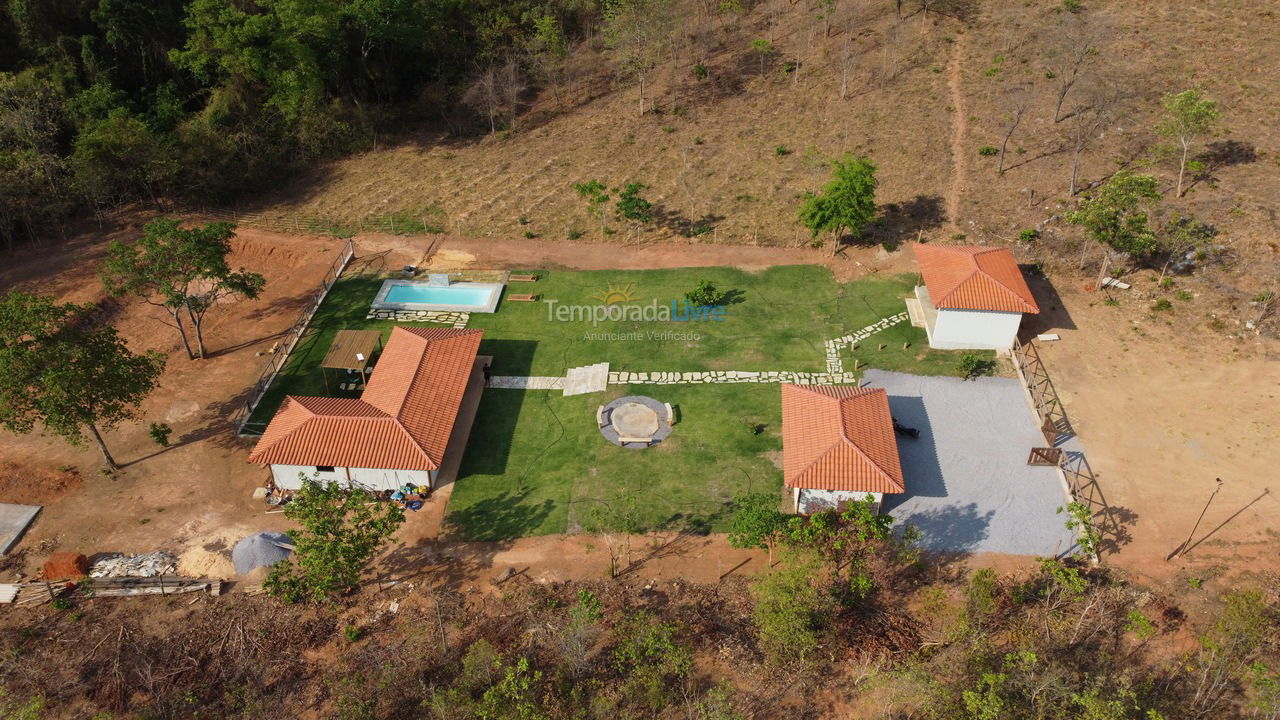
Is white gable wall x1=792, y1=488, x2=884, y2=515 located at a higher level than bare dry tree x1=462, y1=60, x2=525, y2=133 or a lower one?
lower

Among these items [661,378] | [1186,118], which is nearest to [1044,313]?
[1186,118]

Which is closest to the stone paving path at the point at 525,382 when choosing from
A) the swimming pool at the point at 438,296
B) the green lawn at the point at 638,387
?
the green lawn at the point at 638,387

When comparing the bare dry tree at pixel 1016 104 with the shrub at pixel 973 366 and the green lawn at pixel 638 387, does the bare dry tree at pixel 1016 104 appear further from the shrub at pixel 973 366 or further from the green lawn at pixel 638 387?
the shrub at pixel 973 366

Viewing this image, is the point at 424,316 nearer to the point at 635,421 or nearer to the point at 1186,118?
the point at 635,421

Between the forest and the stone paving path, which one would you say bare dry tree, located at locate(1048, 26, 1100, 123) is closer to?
the forest

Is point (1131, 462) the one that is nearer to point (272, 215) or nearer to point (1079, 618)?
point (1079, 618)

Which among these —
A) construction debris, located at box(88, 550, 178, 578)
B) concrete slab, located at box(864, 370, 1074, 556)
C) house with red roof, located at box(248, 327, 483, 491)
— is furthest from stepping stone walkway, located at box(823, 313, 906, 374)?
construction debris, located at box(88, 550, 178, 578)
